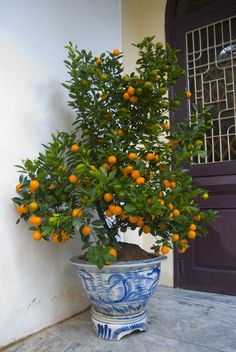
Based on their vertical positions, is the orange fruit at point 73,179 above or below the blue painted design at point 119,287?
above

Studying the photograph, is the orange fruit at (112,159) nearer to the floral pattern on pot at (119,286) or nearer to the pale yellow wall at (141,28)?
the floral pattern on pot at (119,286)

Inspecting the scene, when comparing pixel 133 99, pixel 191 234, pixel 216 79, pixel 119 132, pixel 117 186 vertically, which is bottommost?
pixel 191 234

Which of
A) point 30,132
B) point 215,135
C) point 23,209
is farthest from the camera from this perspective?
point 215,135

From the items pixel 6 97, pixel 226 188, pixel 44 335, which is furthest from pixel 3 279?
pixel 226 188

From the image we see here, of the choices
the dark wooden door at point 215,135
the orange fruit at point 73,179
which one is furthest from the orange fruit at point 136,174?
the dark wooden door at point 215,135

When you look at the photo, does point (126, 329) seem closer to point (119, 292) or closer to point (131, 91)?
point (119, 292)

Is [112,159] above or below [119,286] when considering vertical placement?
above

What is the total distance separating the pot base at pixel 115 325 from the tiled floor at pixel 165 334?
28mm

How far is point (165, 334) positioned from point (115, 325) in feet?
0.80

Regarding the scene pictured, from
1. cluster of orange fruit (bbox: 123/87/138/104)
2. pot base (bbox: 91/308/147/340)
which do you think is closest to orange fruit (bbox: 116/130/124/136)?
cluster of orange fruit (bbox: 123/87/138/104)

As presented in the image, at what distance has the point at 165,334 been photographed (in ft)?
4.71

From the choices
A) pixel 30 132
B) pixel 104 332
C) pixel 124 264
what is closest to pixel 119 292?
pixel 124 264

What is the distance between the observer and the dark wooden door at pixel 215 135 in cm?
206

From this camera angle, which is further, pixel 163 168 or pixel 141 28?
pixel 141 28
